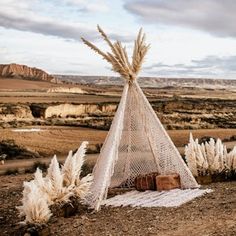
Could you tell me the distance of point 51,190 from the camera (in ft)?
21.2

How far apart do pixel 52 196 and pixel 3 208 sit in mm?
1277

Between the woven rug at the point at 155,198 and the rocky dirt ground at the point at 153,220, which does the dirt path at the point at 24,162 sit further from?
the rocky dirt ground at the point at 153,220

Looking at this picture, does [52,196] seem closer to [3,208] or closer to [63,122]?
[3,208]

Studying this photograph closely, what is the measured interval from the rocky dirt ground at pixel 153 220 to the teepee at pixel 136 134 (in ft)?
3.83

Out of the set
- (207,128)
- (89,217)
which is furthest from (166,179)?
(207,128)

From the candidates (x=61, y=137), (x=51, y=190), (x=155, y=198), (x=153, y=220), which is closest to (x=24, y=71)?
(x=61, y=137)

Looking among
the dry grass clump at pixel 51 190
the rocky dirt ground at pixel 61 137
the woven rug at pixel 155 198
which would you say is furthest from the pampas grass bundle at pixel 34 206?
the rocky dirt ground at pixel 61 137

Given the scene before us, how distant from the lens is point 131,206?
23.5 ft

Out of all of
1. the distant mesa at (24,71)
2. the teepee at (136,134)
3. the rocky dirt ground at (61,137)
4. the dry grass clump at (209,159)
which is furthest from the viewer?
the distant mesa at (24,71)

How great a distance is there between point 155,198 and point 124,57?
229 centimetres

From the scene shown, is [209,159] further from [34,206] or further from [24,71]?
[24,71]

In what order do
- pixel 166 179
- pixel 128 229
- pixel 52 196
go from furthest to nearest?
1. pixel 166 179
2. pixel 52 196
3. pixel 128 229

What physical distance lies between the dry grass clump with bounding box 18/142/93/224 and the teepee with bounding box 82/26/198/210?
4.13ft

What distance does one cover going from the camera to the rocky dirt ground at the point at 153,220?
5867 mm
